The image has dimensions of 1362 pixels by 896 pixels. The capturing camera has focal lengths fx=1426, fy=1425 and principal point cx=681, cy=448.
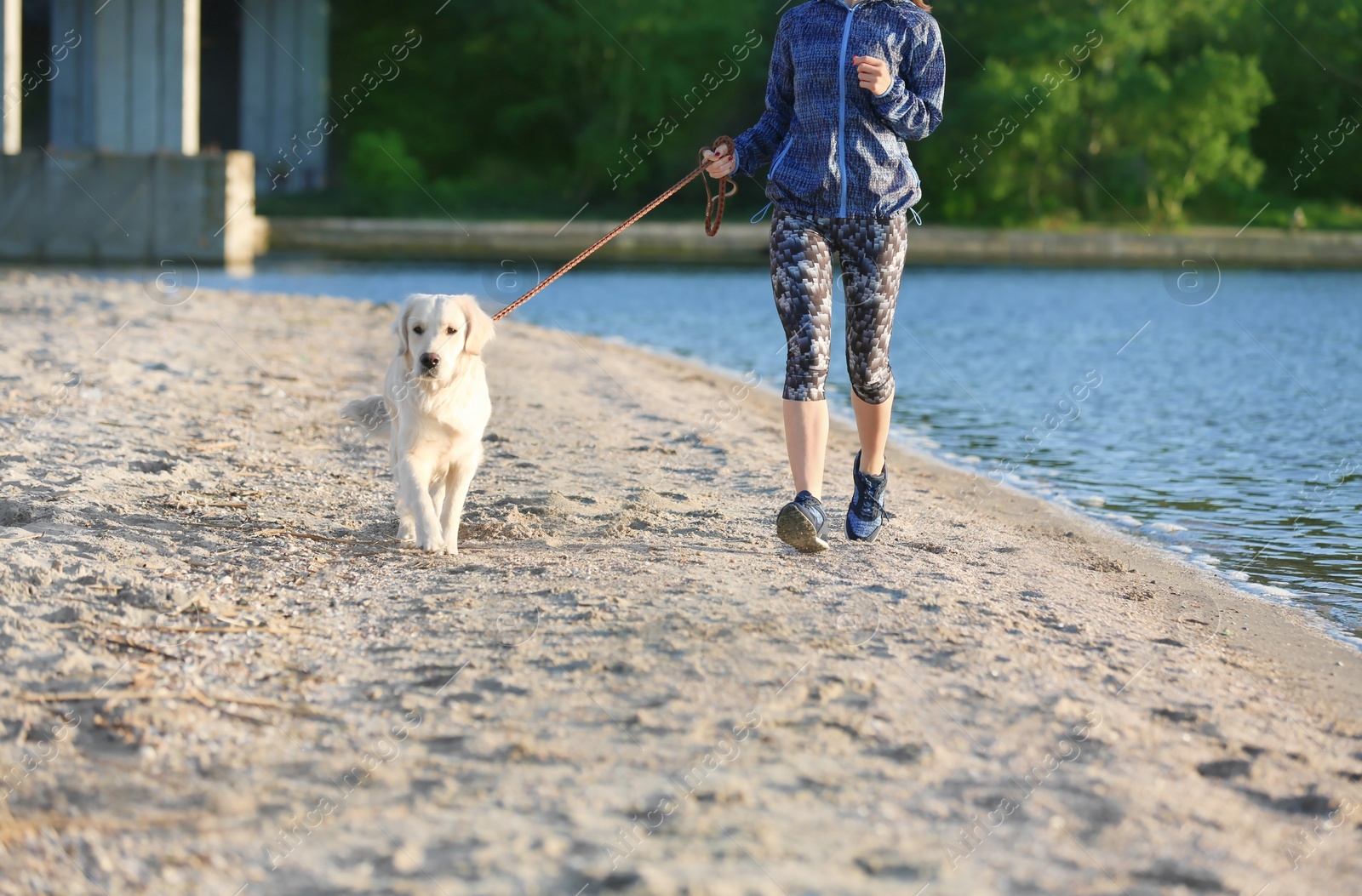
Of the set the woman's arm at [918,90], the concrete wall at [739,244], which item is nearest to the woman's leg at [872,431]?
the woman's arm at [918,90]

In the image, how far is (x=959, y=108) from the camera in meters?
43.6

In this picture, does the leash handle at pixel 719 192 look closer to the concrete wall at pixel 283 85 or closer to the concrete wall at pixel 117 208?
→ the concrete wall at pixel 117 208

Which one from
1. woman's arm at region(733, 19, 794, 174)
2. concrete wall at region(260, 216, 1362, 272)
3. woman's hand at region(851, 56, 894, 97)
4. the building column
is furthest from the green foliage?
woman's hand at region(851, 56, 894, 97)

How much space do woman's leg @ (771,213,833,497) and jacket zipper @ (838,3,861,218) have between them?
172mm

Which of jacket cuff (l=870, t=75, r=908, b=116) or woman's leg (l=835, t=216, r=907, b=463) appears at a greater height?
jacket cuff (l=870, t=75, r=908, b=116)

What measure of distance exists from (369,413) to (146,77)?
2865 centimetres

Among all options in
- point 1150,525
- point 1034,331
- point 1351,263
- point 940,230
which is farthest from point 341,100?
point 1150,525

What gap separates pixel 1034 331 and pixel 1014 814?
48.5 feet

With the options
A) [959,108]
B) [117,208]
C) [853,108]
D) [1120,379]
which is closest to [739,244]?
[959,108]

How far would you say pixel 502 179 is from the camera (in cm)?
5047

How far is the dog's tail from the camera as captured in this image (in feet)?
19.3

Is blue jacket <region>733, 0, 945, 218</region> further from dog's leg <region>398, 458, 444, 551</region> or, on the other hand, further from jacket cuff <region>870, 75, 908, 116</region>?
dog's leg <region>398, 458, 444, 551</region>

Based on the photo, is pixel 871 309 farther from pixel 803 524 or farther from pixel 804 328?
pixel 803 524

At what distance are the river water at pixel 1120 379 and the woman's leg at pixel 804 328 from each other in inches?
73.3
